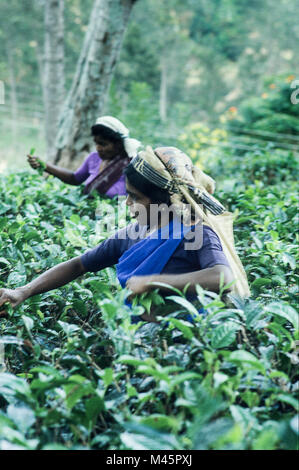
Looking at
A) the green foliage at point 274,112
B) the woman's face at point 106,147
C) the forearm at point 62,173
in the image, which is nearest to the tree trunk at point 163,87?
the green foliage at point 274,112

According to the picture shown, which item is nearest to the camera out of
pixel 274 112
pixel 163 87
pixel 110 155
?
pixel 110 155

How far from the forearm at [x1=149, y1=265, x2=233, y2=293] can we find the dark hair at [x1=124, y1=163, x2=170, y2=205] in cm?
36

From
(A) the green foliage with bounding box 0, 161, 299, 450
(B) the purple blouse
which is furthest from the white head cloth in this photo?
(A) the green foliage with bounding box 0, 161, 299, 450

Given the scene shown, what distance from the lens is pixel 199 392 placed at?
127cm

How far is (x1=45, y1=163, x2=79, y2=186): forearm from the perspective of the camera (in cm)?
409

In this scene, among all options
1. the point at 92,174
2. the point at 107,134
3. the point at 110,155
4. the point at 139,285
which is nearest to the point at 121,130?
the point at 107,134

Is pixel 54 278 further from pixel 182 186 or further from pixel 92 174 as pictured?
pixel 92 174

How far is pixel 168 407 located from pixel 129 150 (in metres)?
2.60

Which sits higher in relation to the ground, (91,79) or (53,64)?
(53,64)

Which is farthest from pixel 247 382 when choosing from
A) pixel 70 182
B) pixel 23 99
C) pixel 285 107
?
pixel 23 99

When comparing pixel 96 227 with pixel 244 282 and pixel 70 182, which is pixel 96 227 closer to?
pixel 244 282

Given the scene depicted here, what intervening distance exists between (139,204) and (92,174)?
1.95 m

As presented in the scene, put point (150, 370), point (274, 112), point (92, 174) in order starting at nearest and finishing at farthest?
point (150, 370), point (92, 174), point (274, 112)

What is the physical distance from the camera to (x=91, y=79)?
17.6ft
